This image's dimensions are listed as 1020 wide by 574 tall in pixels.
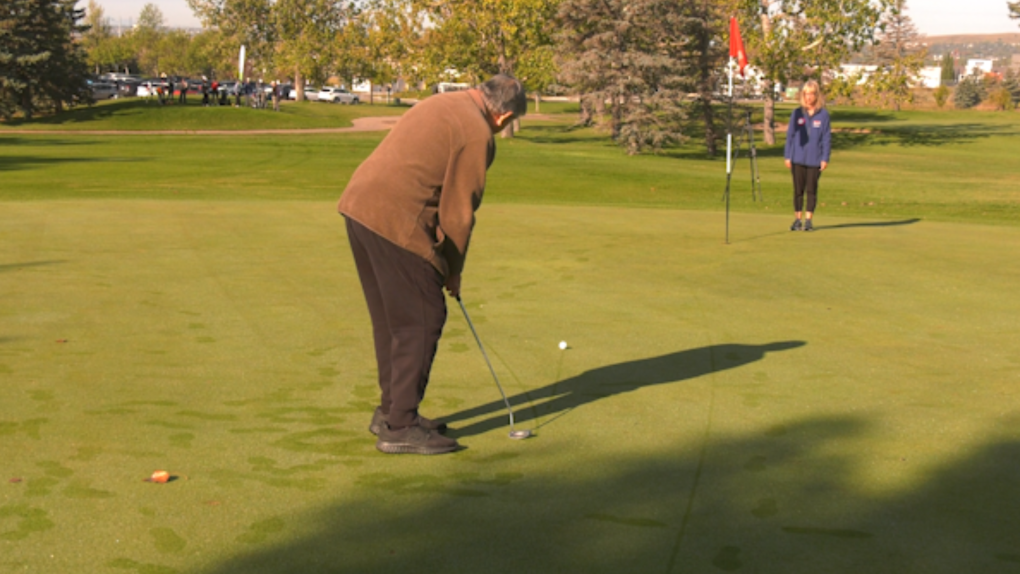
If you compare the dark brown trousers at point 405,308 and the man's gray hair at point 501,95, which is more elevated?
the man's gray hair at point 501,95

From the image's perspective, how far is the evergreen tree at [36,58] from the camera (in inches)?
2100

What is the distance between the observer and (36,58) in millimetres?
53062

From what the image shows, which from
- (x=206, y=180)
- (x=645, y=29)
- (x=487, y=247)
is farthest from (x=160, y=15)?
(x=487, y=247)

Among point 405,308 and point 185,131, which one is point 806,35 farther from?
point 405,308

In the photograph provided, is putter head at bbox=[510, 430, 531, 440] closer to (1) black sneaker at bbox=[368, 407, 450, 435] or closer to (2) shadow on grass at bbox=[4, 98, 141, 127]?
(1) black sneaker at bbox=[368, 407, 450, 435]

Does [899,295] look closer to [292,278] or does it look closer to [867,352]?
[867,352]

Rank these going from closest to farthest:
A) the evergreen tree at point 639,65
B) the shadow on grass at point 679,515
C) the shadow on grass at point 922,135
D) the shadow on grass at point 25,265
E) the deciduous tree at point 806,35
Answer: the shadow on grass at point 679,515 < the shadow on grass at point 25,265 < the evergreen tree at point 639,65 < the deciduous tree at point 806,35 < the shadow on grass at point 922,135

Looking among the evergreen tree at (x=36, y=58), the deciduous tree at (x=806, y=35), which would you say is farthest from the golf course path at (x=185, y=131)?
the deciduous tree at (x=806, y=35)

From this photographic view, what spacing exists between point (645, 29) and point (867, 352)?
3530cm

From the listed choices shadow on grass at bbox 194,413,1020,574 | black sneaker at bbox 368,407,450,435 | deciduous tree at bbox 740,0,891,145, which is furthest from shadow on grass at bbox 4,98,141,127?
shadow on grass at bbox 194,413,1020,574

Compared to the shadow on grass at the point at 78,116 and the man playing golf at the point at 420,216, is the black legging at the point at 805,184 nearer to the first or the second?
the man playing golf at the point at 420,216

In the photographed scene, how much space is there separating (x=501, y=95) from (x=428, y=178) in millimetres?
538

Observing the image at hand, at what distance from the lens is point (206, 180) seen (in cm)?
2519

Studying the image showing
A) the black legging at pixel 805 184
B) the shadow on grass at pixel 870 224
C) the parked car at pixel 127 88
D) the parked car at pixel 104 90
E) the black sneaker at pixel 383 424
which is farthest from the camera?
the parked car at pixel 127 88
